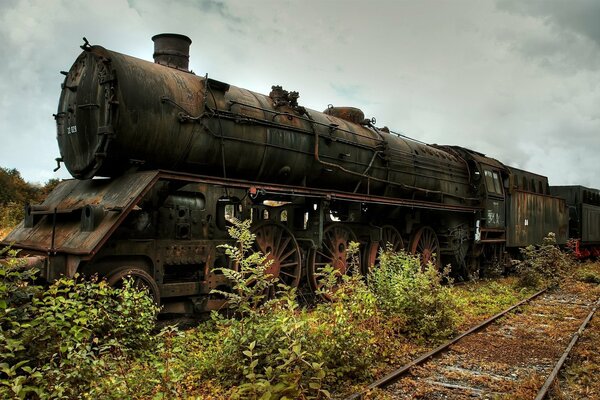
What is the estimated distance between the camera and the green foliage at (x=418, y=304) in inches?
276

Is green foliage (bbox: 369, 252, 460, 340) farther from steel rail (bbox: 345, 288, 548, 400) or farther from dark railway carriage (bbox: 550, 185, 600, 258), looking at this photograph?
dark railway carriage (bbox: 550, 185, 600, 258)

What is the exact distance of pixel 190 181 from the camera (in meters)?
6.45

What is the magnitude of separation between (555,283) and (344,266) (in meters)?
6.65

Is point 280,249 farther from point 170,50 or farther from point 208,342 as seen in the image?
point 170,50

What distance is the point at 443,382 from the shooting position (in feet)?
17.2

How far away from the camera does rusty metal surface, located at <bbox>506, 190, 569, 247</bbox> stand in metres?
15.7

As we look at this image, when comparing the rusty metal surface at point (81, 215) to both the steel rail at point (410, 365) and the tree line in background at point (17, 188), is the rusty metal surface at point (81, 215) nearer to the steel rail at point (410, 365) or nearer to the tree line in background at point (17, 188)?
the steel rail at point (410, 365)

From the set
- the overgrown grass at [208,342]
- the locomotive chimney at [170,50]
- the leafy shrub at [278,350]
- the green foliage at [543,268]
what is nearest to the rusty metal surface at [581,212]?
the green foliage at [543,268]

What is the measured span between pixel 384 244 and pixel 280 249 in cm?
354

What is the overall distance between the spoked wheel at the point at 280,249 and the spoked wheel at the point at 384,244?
2145 mm

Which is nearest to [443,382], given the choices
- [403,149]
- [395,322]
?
[395,322]

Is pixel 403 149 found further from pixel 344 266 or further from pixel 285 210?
pixel 285 210

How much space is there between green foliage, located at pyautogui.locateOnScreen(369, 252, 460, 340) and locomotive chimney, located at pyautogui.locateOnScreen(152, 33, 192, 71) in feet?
15.0

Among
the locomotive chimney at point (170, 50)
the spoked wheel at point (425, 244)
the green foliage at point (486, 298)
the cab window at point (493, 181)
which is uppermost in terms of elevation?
the locomotive chimney at point (170, 50)
